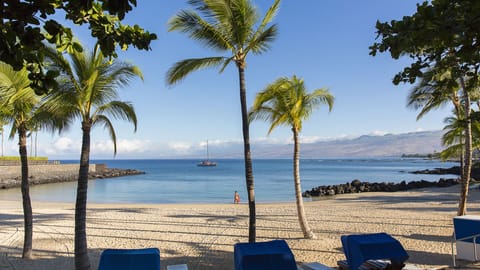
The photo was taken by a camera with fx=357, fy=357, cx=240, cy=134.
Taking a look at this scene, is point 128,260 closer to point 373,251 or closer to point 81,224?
point 81,224

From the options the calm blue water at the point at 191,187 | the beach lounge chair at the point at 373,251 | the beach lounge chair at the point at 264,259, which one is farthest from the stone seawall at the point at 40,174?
the beach lounge chair at the point at 373,251

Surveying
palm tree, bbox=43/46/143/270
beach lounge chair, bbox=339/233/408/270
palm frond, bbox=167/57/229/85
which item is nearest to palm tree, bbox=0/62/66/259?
palm tree, bbox=43/46/143/270

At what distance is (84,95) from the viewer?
631 centimetres

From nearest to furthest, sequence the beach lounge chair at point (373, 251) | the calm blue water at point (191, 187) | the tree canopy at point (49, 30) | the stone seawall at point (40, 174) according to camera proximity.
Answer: the tree canopy at point (49, 30) → the beach lounge chair at point (373, 251) → the calm blue water at point (191, 187) → the stone seawall at point (40, 174)

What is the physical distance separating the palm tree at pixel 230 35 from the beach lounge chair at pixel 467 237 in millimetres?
3935

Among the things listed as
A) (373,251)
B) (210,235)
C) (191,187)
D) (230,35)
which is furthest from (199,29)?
(191,187)

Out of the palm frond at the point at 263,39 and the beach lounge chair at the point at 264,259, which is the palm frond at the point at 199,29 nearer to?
the palm frond at the point at 263,39

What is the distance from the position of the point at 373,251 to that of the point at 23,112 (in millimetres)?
7290

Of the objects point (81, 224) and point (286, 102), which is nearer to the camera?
point (81, 224)

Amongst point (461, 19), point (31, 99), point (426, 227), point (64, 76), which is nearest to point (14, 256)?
point (31, 99)

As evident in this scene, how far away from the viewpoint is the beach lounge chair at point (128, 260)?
503 centimetres

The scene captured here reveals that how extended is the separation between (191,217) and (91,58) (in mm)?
9516

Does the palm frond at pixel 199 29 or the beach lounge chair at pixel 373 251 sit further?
the palm frond at pixel 199 29

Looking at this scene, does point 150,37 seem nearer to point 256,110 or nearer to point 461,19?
point 461,19
